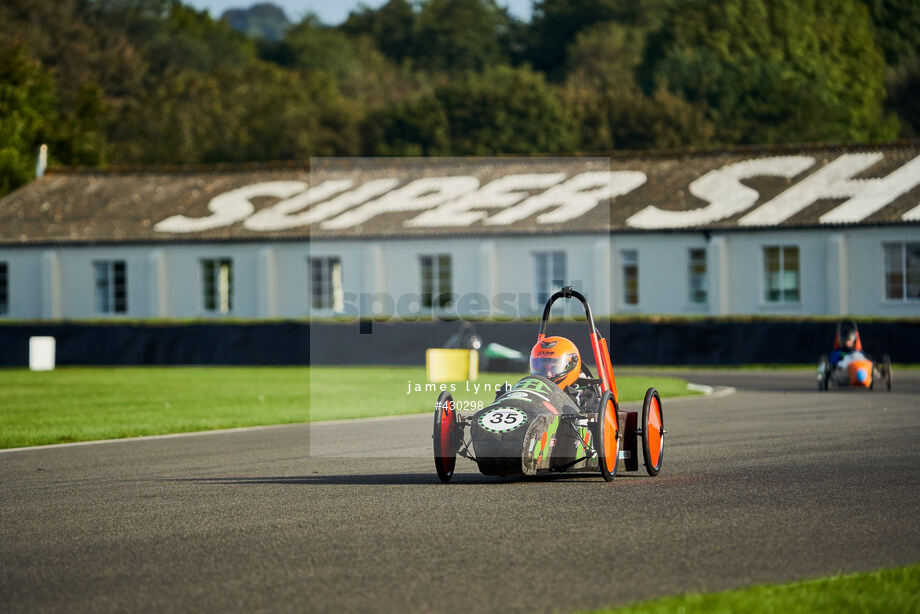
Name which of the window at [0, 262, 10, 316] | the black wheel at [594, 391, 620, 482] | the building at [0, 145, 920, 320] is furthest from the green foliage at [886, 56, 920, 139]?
the black wheel at [594, 391, 620, 482]

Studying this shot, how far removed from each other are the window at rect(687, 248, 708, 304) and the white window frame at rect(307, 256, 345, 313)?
1061 cm

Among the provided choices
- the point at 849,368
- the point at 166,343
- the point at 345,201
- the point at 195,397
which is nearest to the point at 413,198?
the point at 345,201

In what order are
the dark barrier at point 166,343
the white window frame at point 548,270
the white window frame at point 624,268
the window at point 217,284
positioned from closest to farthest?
the dark barrier at point 166,343, the white window frame at point 624,268, the white window frame at point 548,270, the window at point 217,284

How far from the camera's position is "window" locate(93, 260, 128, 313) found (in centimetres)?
4822

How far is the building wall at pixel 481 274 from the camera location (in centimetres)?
4150

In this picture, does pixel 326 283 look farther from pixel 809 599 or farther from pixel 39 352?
pixel 809 599

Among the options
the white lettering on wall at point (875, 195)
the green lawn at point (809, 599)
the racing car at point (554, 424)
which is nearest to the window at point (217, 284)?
the white lettering on wall at point (875, 195)

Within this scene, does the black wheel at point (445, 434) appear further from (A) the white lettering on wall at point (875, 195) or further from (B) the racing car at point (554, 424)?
(A) the white lettering on wall at point (875, 195)

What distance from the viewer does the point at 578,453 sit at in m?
12.1

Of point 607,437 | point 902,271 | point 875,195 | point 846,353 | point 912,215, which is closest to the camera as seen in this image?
point 607,437

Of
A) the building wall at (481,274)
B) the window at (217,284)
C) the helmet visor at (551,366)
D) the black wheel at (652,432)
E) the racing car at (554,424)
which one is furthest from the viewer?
the window at (217,284)

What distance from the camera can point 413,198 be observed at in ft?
158

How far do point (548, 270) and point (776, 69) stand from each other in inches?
1455

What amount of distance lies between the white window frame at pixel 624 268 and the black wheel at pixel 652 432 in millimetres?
31084
